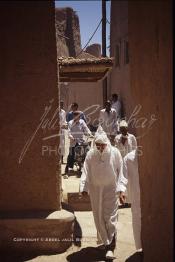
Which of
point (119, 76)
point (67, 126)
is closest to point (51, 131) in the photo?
point (67, 126)

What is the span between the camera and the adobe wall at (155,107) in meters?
3.45

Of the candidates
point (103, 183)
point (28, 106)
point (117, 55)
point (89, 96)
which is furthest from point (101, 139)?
point (89, 96)

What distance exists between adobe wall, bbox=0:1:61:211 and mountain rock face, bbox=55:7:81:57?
26.4 meters

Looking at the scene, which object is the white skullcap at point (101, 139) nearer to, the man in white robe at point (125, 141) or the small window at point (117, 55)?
the man in white robe at point (125, 141)

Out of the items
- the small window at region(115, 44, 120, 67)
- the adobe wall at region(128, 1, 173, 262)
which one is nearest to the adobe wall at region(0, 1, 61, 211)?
the adobe wall at region(128, 1, 173, 262)

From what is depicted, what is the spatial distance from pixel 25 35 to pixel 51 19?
0.36 m

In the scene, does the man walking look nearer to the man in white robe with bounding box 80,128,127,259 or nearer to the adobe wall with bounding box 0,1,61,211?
the man in white robe with bounding box 80,128,127,259

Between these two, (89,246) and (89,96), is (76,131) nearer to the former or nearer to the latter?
(89,246)

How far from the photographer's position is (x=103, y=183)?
5727mm

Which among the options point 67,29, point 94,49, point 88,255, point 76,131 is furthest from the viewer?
point 94,49

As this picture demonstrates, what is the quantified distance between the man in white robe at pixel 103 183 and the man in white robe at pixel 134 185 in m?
0.13

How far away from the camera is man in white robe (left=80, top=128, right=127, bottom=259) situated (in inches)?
223

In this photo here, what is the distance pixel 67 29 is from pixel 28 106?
28040 millimetres

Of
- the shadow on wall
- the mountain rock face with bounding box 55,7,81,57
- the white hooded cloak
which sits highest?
the mountain rock face with bounding box 55,7,81,57
